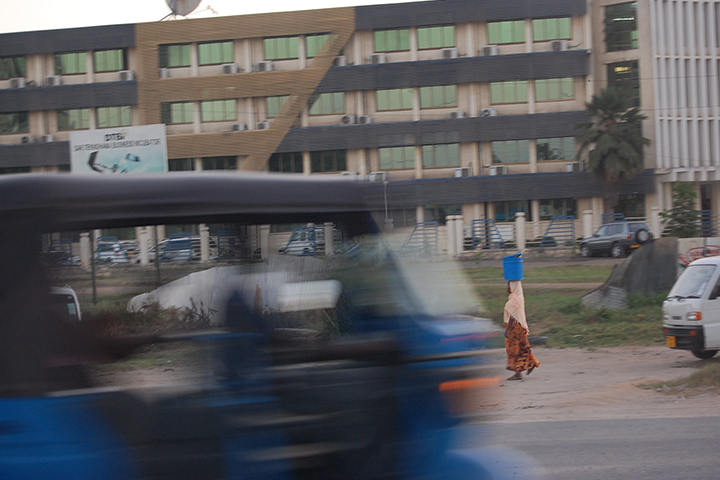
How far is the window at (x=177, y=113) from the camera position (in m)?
44.3

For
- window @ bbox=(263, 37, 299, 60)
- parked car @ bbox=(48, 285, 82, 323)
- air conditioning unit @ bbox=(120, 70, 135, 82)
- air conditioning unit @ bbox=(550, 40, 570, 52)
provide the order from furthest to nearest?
air conditioning unit @ bbox=(120, 70, 135, 82) → window @ bbox=(263, 37, 299, 60) → air conditioning unit @ bbox=(550, 40, 570, 52) → parked car @ bbox=(48, 285, 82, 323)

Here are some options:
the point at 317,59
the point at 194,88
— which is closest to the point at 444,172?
the point at 317,59

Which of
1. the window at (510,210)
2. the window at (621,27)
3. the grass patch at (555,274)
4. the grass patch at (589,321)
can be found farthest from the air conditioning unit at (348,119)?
the grass patch at (589,321)

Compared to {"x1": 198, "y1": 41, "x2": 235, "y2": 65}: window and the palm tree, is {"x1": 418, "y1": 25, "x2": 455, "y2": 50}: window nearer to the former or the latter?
the palm tree

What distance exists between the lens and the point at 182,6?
40.6 m

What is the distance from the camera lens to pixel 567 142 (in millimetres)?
43781

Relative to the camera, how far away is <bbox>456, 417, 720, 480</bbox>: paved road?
5871 millimetres

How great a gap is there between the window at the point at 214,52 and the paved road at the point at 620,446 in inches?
1569

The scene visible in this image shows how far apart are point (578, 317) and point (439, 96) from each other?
94.7 feet

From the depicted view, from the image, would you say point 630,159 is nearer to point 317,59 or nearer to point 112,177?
point 317,59

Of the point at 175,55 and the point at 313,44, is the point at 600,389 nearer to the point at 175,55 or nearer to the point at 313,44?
the point at 313,44

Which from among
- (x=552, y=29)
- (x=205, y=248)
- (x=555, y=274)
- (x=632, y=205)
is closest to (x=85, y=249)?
(x=205, y=248)

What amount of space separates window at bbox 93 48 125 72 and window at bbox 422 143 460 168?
1861 centimetres

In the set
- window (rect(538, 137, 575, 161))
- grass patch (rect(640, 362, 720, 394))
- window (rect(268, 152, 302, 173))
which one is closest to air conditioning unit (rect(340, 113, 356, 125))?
window (rect(268, 152, 302, 173))
